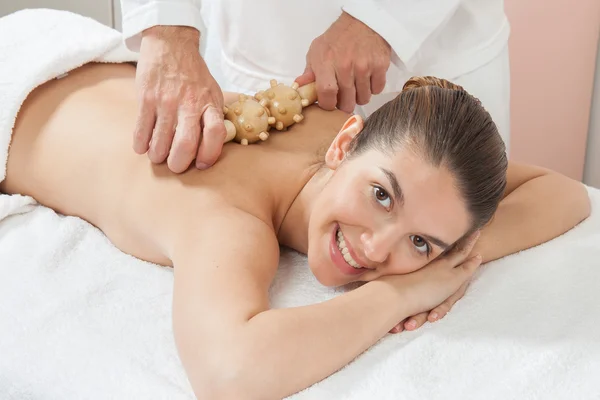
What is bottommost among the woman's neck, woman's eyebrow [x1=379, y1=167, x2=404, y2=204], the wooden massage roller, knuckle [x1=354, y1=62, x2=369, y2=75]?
the woman's neck

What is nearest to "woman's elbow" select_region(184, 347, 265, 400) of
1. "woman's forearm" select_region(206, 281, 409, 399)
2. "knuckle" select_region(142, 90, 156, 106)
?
"woman's forearm" select_region(206, 281, 409, 399)

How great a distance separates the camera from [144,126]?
1286mm

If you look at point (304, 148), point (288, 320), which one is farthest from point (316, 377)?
point (304, 148)

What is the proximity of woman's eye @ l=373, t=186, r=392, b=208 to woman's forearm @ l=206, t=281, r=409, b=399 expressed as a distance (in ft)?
0.50

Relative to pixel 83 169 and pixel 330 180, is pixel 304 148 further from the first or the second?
pixel 83 169

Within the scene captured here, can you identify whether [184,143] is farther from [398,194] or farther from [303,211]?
[398,194]

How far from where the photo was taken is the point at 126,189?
4.44ft

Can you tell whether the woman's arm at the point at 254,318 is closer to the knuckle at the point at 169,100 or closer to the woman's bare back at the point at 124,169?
the woman's bare back at the point at 124,169

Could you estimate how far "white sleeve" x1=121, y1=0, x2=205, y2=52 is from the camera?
142cm

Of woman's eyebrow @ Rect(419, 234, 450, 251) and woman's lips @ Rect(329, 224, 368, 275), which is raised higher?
woman's eyebrow @ Rect(419, 234, 450, 251)

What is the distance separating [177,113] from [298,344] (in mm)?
504

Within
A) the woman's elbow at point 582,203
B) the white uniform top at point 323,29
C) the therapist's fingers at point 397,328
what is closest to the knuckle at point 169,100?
the white uniform top at point 323,29

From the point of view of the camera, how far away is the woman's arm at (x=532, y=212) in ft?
4.36

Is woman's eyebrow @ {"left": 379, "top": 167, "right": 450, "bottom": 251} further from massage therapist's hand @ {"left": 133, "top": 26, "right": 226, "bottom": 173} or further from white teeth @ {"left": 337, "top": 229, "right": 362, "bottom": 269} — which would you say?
massage therapist's hand @ {"left": 133, "top": 26, "right": 226, "bottom": 173}
